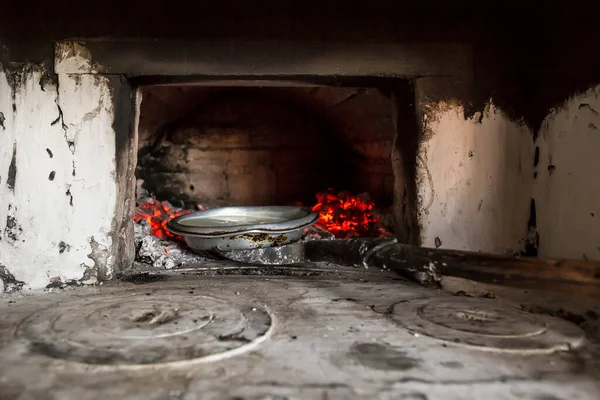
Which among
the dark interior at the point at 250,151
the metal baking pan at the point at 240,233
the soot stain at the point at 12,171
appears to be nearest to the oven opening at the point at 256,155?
the dark interior at the point at 250,151

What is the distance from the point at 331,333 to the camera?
1.87 metres

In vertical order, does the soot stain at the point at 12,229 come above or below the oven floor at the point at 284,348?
above

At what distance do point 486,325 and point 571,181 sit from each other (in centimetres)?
106

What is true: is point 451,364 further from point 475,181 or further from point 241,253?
point 241,253

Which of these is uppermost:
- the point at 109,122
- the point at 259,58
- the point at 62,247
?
the point at 259,58

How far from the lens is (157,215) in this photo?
4.34m

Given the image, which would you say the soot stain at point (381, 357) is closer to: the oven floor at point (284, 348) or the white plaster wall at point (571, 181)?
the oven floor at point (284, 348)

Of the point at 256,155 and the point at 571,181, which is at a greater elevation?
the point at 256,155

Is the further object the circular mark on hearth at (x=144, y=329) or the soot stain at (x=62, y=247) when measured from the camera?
the soot stain at (x=62, y=247)

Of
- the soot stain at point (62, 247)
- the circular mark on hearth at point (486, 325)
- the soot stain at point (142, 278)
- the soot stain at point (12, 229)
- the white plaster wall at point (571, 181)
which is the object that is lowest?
the circular mark on hearth at point (486, 325)

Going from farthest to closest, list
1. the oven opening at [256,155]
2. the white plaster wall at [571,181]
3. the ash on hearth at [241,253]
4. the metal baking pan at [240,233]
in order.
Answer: the oven opening at [256,155], the ash on hearth at [241,253], the metal baking pan at [240,233], the white plaster wall at [571,181]

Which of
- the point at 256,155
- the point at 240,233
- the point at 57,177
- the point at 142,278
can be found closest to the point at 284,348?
the point at 142,278

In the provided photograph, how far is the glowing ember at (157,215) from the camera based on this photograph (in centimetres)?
399

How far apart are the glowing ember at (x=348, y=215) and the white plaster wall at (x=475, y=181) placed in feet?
4.36
